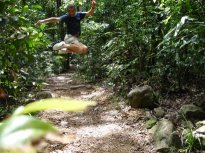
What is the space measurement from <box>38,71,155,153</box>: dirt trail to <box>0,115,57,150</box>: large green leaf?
511cm

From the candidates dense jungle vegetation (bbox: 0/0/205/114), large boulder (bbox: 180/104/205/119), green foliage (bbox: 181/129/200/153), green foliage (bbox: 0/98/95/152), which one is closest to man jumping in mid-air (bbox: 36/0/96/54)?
dense jungle vegetation (bbox: 0/0/205/114)

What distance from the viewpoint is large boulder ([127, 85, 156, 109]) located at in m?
7.01

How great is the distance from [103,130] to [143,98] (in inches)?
47.1

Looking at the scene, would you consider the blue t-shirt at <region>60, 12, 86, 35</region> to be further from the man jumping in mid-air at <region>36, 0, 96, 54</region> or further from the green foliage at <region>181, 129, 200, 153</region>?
the green foliage at <region>181, 129, 200, 153</region>

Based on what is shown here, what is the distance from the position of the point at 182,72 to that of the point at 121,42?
236cm

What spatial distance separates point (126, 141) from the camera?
5863mm

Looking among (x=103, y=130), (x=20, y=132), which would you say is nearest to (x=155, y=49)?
(x=103, y=130)

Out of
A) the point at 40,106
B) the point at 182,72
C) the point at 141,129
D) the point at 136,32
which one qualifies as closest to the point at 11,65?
the point at 40,106

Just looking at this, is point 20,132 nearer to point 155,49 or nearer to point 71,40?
point 71,40

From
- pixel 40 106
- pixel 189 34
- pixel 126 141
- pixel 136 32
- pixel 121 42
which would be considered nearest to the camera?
pixel 40 106

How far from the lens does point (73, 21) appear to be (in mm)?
7617

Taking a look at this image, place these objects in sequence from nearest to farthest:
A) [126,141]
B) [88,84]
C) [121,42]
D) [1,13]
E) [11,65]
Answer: [1,13] < [11,65] < [126,141] < [121,42] < [88,84]

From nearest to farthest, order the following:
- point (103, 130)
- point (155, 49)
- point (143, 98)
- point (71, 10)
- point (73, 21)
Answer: point (103, 130) < point (143, 98) < point (71, 10) < point (73, 21) < point (155, 49)

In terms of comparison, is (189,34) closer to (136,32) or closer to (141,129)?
(141,129)
